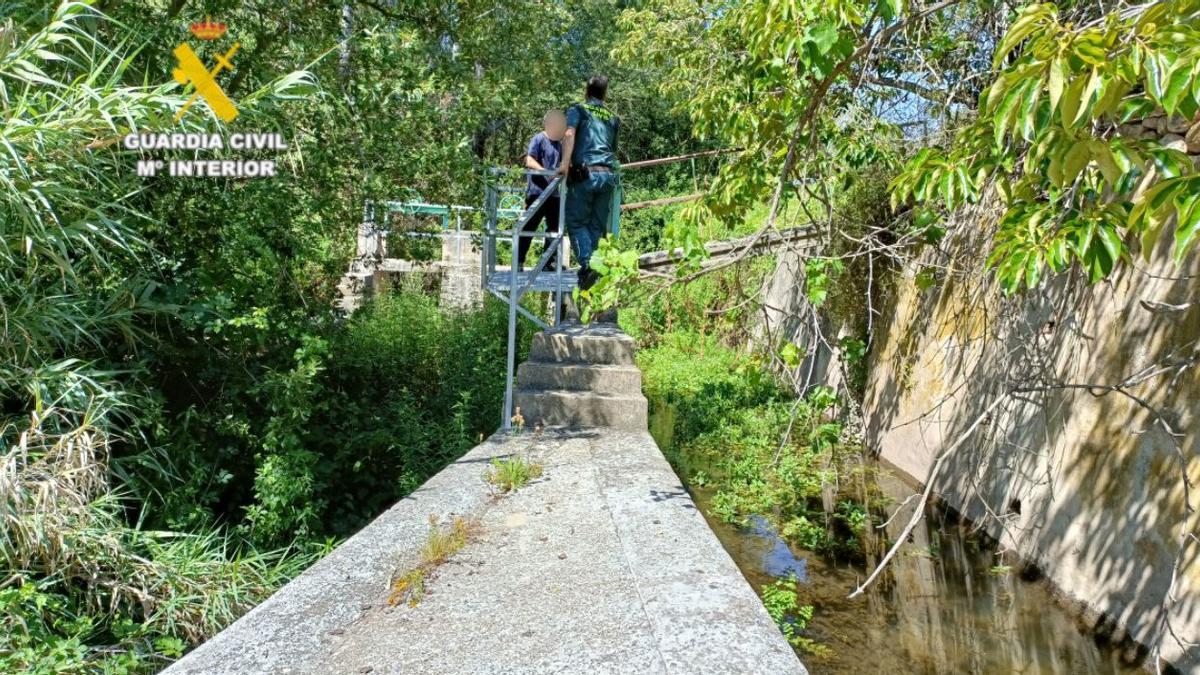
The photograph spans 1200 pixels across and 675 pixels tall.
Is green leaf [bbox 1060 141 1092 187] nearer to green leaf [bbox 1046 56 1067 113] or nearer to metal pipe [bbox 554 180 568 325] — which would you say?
green leaf [bbox 1046 56 1067 113]

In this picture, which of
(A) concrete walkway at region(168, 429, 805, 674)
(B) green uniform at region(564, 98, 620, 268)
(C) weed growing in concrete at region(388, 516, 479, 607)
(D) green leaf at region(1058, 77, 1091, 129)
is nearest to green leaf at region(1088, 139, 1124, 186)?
(D) green leaf at region(1058, 77, 1091, 129)

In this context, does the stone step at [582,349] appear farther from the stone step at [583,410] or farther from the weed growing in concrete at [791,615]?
the weed growing in concrete at [791,615]

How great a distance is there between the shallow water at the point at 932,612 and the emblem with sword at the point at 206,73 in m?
4.54

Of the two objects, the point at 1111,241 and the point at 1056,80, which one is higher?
the point at 1056,80

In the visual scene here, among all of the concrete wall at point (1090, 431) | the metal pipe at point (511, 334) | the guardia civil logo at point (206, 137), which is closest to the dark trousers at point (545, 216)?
the metal pipe at point (511, 334)

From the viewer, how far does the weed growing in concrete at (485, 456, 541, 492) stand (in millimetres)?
4398

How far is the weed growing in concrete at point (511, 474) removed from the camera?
4398 millimetres

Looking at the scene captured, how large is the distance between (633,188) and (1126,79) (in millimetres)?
19440

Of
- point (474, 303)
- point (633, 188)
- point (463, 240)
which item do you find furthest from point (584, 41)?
point (474, 303)

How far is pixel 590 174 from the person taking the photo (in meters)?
6.43

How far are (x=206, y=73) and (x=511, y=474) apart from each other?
3.49 metres

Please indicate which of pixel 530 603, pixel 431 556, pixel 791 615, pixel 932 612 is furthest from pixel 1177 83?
pixel 932 612

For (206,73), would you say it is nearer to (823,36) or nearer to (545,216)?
(545,216)

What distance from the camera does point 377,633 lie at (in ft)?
9.25
